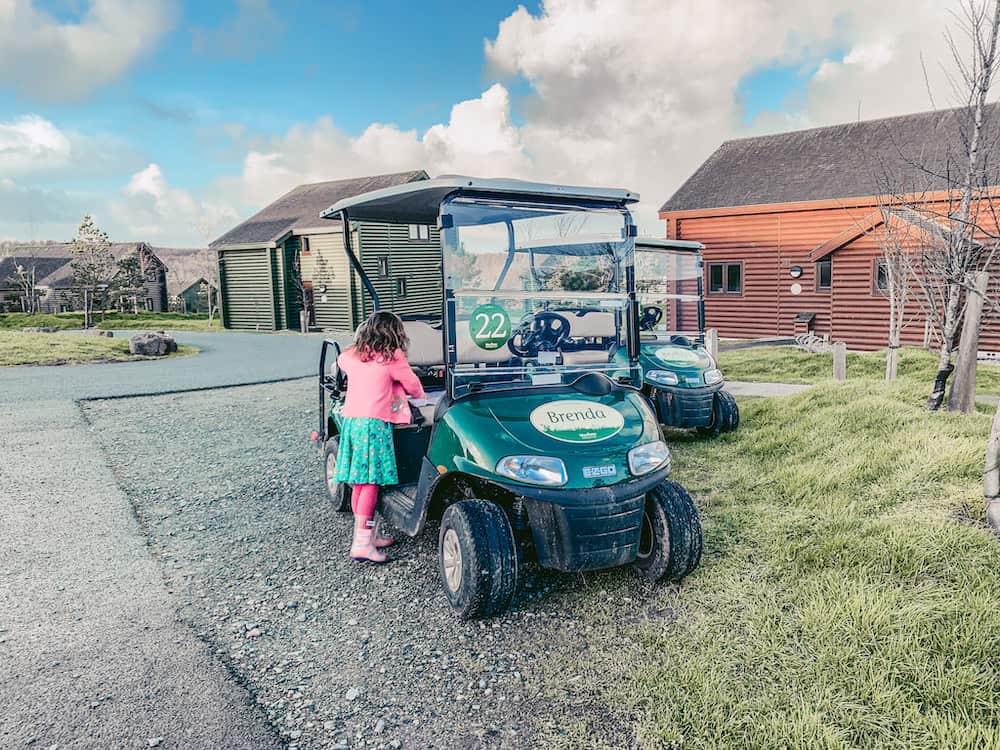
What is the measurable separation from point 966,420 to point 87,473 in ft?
27.1

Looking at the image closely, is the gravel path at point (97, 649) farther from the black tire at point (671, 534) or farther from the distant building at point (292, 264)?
the distant building at point (292, 264)

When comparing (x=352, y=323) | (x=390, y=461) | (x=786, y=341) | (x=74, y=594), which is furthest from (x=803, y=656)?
(x=352, y=323)

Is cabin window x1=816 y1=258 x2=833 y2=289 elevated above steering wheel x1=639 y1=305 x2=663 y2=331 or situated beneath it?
elevated above

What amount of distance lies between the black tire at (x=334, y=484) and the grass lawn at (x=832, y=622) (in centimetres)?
247

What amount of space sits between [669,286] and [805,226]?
11784 mm

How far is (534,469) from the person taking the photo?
3363mm

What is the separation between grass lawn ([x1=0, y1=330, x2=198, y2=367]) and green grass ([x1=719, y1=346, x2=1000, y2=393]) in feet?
48.7

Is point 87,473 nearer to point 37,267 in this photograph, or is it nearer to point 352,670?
point 352,670

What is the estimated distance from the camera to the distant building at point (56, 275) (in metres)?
45.3

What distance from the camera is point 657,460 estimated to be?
3670mm

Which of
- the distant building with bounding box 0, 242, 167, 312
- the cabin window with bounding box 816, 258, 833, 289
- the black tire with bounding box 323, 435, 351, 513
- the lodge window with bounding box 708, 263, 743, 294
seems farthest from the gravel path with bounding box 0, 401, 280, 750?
the distant building with bounding box 0, 242, 167, 312

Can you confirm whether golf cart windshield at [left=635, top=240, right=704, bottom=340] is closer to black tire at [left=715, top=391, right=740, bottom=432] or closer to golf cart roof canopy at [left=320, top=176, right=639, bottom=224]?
black tire at [left=715, top=391, right=740, bottom=432]

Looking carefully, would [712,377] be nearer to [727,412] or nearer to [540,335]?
[727,412]

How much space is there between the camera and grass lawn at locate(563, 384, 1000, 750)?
103 inches
